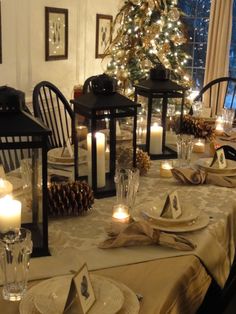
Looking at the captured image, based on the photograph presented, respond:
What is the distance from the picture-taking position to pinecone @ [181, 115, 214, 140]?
2.69 metres

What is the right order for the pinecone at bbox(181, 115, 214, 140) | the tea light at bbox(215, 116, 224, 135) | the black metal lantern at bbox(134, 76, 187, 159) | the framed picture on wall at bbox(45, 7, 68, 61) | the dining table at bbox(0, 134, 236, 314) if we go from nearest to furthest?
the dining table at bbox(0, 134, 236, 314) < the black metal lantern at bbox(134, 76, 187, 159) < the pinecone at bbox(181, 115, 214, 140) < the tea light at bbox(215, 116, 224, 135) < the framed picture on wall at bbox(45, 7, 68, 61)

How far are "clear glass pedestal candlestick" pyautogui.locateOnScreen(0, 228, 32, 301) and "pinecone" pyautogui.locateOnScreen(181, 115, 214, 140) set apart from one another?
1.68 meters

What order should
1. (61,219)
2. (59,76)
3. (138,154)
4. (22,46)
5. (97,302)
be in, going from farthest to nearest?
(59,76) < (22,46) < (138,154) < (61,219) < (97,302)

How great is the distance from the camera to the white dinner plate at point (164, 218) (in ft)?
5.09

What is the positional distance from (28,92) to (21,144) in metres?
2.80

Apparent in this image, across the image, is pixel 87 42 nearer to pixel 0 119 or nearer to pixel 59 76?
pixel 59 76

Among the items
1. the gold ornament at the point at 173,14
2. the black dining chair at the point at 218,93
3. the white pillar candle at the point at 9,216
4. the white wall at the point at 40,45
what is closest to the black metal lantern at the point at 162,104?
the white pillar candle at the point at 9,216

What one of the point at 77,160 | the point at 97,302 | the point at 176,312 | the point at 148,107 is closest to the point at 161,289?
the point at 176,312

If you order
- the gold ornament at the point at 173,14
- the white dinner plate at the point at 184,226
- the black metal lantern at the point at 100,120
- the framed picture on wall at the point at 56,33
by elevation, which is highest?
the gold ornament at the point at 173,14

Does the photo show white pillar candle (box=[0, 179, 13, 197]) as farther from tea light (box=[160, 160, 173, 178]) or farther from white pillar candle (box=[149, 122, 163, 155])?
white pillar candle (box=[149, 122, 163, 155])

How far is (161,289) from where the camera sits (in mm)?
1214

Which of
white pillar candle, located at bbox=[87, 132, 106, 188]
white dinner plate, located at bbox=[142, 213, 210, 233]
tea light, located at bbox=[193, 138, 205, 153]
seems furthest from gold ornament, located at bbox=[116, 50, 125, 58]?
white dinner plate, located at bbox=[142, 213, 210, 233]

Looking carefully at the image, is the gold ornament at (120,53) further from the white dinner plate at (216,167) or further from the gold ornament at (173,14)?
the white dinner plate at (216,167)

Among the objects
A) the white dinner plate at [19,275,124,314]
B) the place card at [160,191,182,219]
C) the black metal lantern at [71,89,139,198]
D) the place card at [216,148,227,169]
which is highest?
the black metal lantern at [71,89,139,198]
